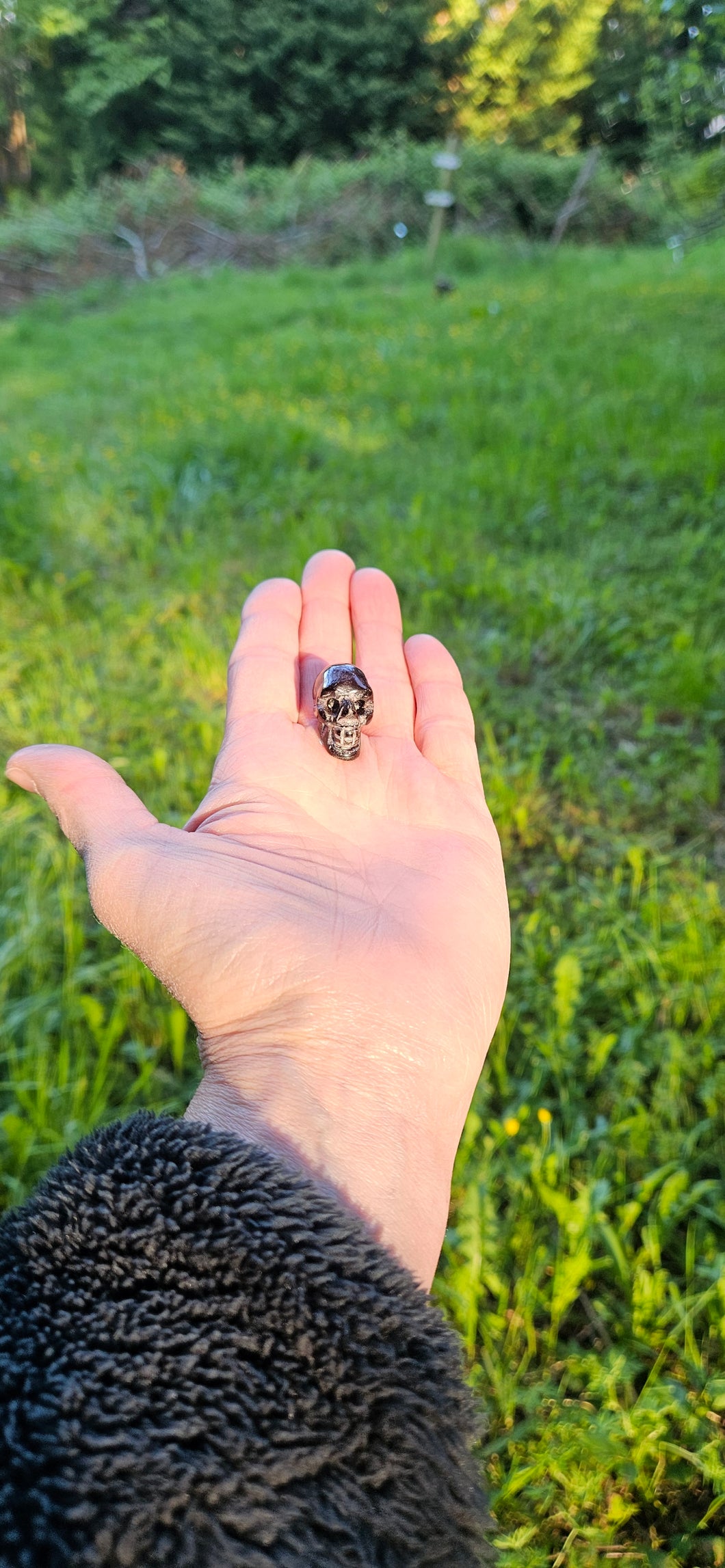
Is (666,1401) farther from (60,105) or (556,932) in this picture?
(60,105)

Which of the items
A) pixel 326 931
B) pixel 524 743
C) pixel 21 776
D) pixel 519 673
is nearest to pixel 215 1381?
pixel 326 931

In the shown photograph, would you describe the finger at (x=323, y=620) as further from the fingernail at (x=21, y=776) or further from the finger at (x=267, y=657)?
the fingernail at (x=21, y=776)

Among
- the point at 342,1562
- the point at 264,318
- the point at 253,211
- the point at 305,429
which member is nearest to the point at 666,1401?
the point at 342,1562

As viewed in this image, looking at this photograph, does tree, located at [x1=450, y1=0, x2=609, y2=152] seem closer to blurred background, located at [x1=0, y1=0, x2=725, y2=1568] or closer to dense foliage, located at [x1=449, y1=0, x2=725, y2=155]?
dense foliage, located at [x1=449, y1=0, x2=725, y2=155]

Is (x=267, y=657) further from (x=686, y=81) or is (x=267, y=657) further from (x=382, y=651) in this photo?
(x=686, y=81)

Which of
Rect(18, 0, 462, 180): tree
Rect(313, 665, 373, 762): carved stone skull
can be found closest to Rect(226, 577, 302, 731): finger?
Rect(313, 665, 373, 762): carved stone skull
